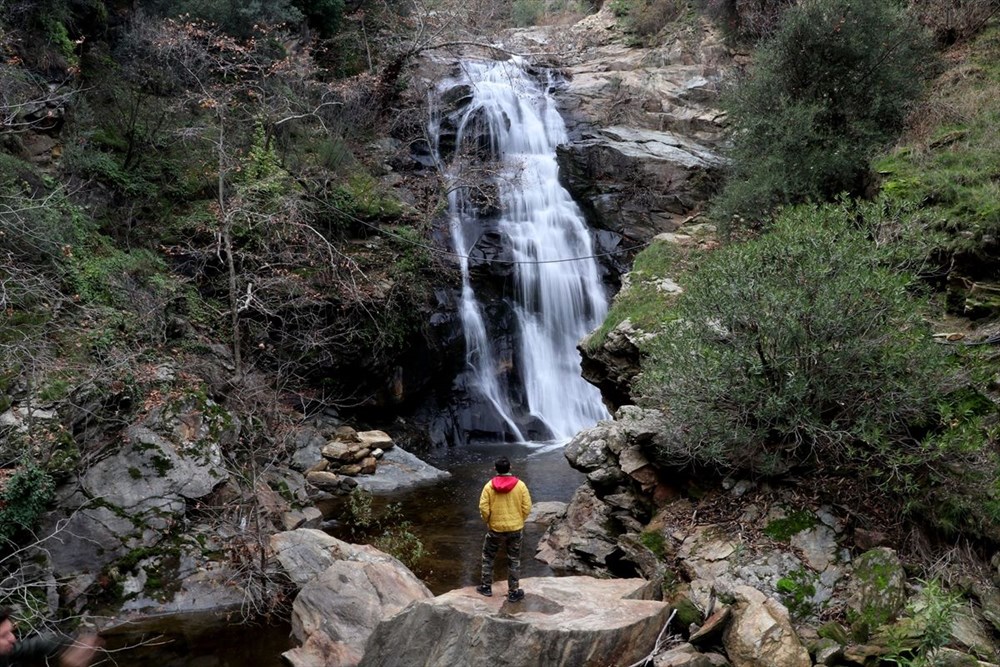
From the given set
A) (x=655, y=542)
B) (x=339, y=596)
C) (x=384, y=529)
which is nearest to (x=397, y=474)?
(x=384, y=529)

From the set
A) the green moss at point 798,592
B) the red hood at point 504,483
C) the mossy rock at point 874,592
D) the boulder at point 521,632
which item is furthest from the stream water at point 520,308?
the mossy rock at point 874,592

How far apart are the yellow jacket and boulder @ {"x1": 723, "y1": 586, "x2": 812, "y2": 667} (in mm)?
2088

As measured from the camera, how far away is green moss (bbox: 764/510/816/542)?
6637 mm

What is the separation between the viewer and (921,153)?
33.8ft

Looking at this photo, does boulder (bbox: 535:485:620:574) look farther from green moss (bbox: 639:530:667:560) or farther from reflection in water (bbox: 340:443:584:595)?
green moss (bbox: 639:530:667:560)

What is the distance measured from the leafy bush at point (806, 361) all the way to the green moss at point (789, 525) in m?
0.50

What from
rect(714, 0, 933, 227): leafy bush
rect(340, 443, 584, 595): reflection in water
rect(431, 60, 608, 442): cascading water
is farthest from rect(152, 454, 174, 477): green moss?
rect(714, 0, 933, 227): leafy bush

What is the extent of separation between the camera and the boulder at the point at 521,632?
17.5 feet

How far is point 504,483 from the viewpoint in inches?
254

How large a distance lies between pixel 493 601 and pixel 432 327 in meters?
10.7

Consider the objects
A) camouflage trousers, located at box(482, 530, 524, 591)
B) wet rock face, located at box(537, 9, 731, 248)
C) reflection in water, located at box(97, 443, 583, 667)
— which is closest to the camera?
camouflage trousers, located at box(482, 530, 524, 591)

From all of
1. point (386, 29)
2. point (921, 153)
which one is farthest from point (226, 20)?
point (921, 153)

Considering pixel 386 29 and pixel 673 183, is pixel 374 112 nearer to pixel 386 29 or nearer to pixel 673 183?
pixel 386 29

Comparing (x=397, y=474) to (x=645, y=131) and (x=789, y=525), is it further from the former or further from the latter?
(x=645, y=131)
